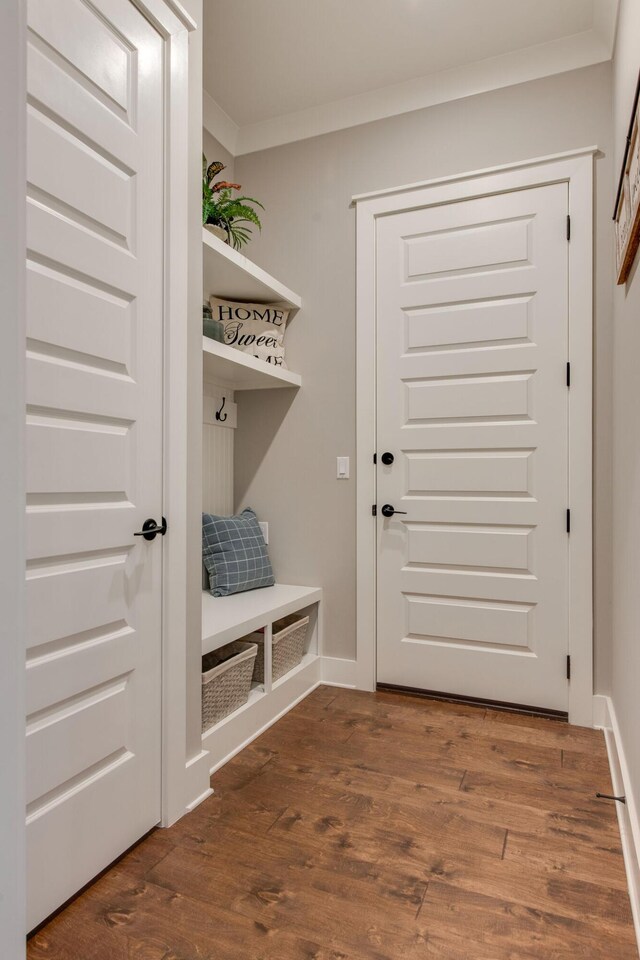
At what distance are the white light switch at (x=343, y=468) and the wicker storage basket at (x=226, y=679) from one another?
938mm

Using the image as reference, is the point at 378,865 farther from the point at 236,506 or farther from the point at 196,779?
the point at 236,506

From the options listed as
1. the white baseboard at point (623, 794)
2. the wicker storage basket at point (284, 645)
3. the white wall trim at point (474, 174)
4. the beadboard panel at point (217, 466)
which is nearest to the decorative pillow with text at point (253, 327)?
the beadboard panel at point (217, 466)

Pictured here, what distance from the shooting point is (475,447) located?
2641 millimetres

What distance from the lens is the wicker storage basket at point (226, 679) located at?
205 cm

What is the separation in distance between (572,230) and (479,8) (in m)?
0.94

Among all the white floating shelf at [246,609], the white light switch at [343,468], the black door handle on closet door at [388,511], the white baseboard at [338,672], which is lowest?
the white baseboard at [338,672]

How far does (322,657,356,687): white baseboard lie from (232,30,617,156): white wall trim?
2663mm

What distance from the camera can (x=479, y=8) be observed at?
233 centimetres

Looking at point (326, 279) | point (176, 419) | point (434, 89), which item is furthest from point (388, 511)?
point (434, 89)

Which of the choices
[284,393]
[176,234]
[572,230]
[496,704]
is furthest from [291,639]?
[572,230]

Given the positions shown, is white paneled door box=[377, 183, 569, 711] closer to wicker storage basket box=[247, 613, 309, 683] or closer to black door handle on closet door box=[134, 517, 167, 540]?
wicker storage basket box=[247, 613, 309, 683]

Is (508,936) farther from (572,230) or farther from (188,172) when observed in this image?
(572,230)

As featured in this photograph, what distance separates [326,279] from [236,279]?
0.58m

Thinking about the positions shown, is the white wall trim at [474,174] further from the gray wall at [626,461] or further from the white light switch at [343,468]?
the white light switch at [343,468]
